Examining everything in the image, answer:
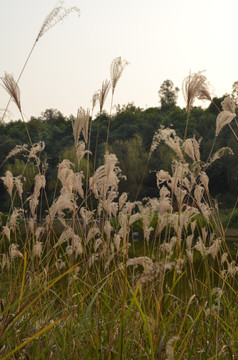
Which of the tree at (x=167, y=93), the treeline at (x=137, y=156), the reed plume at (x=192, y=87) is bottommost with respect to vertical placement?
the reed plume at (x=192, y=87)

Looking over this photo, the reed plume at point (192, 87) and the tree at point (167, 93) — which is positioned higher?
the tree at point (167, 93)

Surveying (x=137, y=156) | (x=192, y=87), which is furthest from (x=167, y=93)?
(x=192, y=87)

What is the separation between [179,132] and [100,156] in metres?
6.25

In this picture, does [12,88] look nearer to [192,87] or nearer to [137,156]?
[192,87]

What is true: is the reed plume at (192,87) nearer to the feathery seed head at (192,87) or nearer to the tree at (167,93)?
the feathery seed head at (192,87)

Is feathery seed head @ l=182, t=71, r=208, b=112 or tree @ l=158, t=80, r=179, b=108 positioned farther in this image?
tree @ l=158, t=80, r=179, b=108

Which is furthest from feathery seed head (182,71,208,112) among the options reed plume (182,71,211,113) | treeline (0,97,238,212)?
treeline (0,97,238,212)

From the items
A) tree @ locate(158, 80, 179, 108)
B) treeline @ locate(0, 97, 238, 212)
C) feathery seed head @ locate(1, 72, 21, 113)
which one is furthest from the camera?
tree @ locate(158, 80, 179, 108)

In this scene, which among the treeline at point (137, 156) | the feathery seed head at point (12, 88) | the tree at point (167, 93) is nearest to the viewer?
the feathery seed head at point (12, 88)

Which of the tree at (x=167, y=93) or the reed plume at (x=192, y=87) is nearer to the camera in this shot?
the reed plume at (x=192, y=87)

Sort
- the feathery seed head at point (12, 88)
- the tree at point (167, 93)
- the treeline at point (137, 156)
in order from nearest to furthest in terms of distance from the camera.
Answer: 1. the feathery seed head at point (12, 88)
2. the treeline at point (137, 156)
3. the tree at point (167, 93)

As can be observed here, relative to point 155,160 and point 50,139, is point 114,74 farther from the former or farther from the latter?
point 50,139

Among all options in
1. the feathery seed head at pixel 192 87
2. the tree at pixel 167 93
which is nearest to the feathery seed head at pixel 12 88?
the feathery seed head at pixel 192 87

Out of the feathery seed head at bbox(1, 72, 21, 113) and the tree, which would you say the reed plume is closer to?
the feathery seed head at bbox(1, 72, 21, 113)
